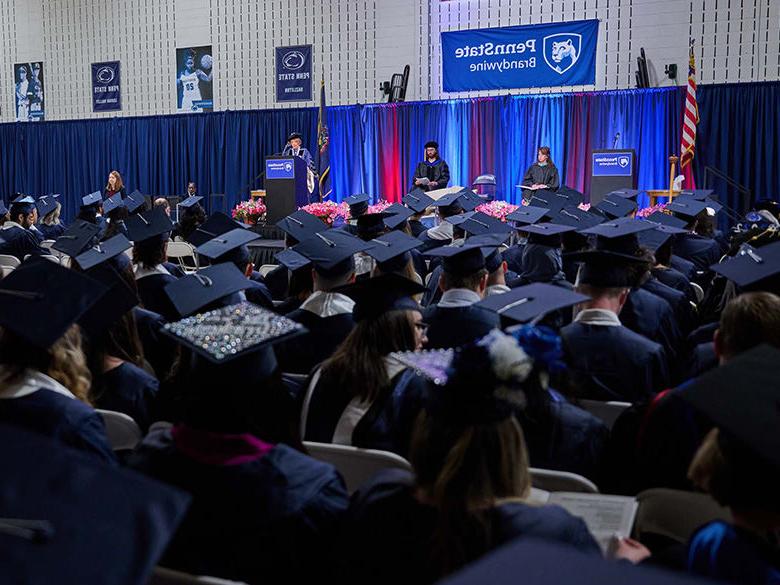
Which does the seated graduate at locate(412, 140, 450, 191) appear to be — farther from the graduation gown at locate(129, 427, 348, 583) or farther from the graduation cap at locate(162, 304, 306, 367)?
the graduation gown at locate(129, 427, 348, 583)

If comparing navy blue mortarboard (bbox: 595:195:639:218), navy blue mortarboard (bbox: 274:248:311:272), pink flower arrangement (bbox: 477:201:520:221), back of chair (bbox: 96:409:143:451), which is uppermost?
navy blue mortarboard (bbox: 595:195:639:218)

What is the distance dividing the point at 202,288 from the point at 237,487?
76.9 inches

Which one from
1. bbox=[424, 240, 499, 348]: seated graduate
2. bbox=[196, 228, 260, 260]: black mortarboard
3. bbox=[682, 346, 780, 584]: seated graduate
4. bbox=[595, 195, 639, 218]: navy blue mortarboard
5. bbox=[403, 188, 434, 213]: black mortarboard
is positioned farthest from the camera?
bbox=[403, 188, 434, 213]: black mortarboard

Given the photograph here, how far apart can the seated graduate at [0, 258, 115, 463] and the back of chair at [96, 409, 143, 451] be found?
0.41 ft

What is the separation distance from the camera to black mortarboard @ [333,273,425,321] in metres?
3.16

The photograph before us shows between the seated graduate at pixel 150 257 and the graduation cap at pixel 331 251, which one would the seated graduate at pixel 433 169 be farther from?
the graduation cap at pixel 331 251

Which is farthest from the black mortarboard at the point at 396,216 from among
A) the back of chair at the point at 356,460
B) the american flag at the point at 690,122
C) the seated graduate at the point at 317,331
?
the american flag at the point at 690,122

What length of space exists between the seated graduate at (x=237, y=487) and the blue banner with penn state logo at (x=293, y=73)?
1557 cm

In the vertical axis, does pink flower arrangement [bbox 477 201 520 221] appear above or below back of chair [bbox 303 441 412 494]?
above

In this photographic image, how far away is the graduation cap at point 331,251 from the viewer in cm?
457

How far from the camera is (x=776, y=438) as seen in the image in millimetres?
1395

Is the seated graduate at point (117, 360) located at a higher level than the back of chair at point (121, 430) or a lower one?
higher

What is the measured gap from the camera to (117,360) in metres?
3.33

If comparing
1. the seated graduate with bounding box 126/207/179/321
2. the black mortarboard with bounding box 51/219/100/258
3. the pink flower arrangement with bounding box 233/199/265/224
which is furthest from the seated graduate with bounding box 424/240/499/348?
the pink flower arrangement with bounding box 233/199/265/224
